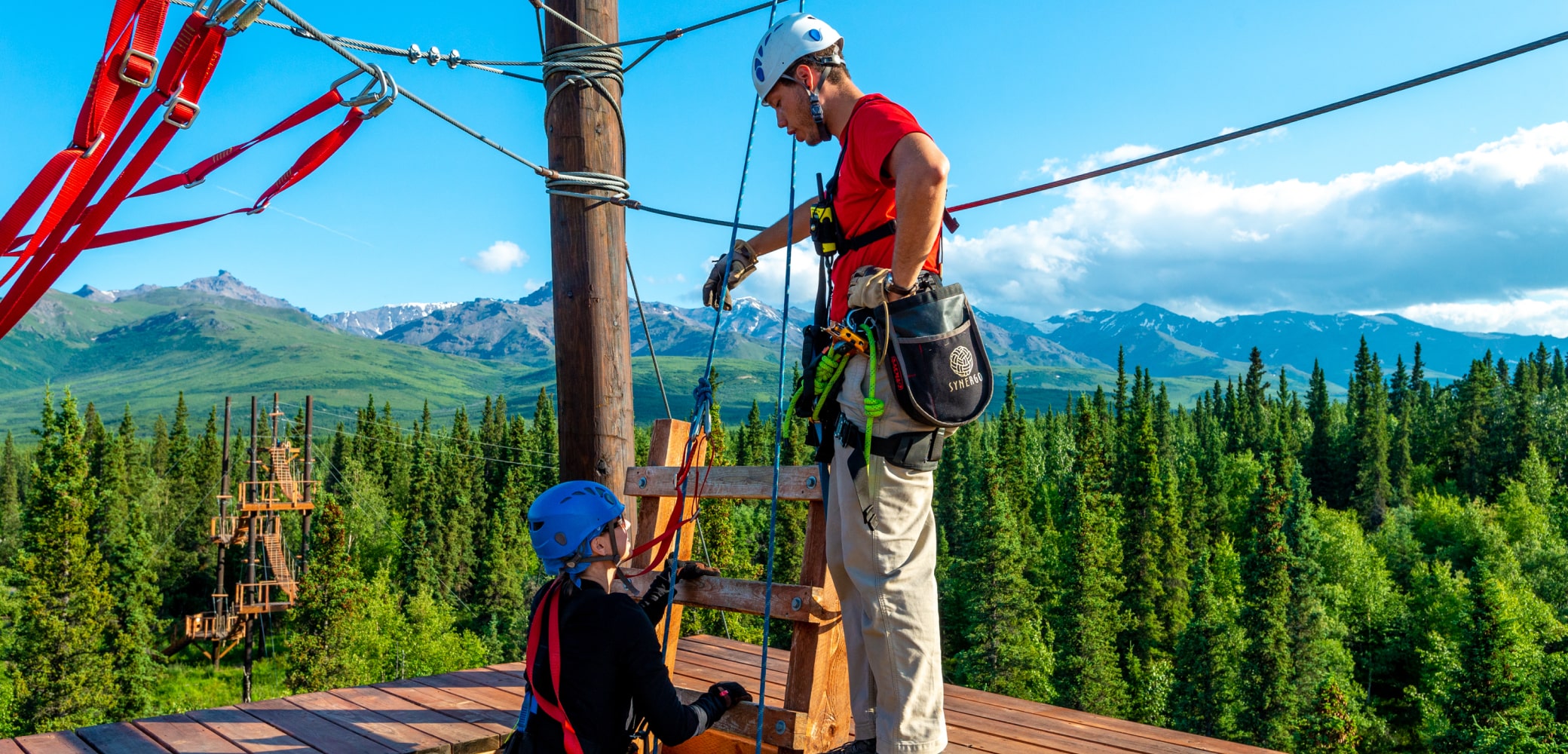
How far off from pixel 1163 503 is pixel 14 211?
218ft

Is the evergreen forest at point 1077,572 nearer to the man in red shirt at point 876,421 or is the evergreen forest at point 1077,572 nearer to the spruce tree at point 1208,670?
the spruce tree at point 1208,670

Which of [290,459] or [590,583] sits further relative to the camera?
[290,459]

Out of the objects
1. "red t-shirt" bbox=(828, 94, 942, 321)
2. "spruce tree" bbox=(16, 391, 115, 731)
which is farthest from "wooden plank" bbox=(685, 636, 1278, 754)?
"spruce tree" bbox=(16, 391, 115, 731)

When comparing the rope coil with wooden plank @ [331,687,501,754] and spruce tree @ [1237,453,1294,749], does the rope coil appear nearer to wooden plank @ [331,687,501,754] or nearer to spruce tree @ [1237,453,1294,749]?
wooden plank @ [331,687,501,754]

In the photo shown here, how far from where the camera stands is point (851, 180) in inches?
146

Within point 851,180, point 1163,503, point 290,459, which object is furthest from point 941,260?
point 1163,503

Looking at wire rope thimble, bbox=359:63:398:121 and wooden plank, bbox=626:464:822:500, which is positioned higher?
wire rope thimble, bbox=359:63:398:121

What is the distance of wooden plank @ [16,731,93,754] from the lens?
4961mm

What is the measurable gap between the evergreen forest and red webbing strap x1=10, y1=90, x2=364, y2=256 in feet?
134

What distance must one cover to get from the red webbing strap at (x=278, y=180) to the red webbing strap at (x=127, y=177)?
0.07m

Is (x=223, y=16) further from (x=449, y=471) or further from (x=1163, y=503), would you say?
(x=449, y=471)

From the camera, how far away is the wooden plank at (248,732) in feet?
16.2

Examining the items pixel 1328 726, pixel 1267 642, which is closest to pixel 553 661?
pixel 1267 642

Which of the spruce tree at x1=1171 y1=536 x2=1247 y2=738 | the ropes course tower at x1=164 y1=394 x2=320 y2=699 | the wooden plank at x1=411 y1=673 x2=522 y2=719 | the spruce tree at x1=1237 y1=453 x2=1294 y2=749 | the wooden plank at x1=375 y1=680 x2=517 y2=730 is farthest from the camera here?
the ropes course tower at x1=164 y1=394 x2=320 y2=699
